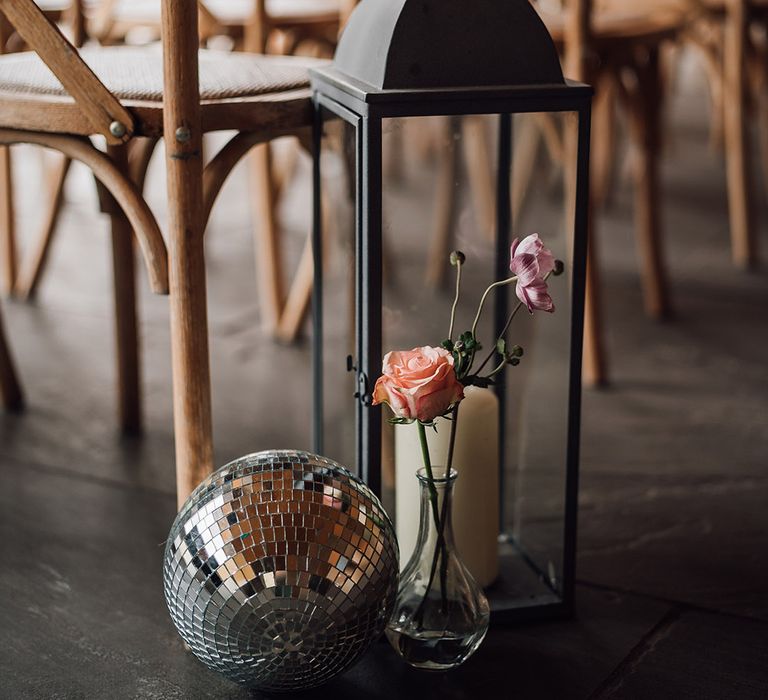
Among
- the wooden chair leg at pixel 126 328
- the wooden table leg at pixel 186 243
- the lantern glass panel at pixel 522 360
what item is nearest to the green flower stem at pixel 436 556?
the lantern glass panel at pixel 522 360

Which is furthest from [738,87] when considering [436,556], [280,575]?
[280,575]

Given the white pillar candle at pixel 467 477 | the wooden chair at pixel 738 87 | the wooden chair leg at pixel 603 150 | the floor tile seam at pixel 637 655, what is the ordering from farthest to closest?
the wooden chair leg at pixel 603 150
the wooden chair at pixel 738 87
the white pillar candle at pixel 467 477
the floor tile seam at pixel 637 655

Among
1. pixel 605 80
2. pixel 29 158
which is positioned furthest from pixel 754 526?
pixel 29 158

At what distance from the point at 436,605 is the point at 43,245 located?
5.05ft

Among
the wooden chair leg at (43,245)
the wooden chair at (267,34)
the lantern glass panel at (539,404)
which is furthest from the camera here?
the wooden chair leg at (43,245)

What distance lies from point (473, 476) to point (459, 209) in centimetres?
52

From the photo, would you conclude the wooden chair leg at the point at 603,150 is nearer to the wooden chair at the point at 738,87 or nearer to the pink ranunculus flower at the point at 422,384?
the wooden chair at the point at 738,87

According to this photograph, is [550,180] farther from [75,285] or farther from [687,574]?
[75,285]

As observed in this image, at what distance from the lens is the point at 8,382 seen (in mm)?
1878

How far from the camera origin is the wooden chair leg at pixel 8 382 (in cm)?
186

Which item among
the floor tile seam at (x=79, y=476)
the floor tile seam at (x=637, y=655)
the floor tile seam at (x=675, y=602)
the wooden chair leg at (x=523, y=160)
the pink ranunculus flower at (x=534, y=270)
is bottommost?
the floor tile seam at (x=637, y=655)

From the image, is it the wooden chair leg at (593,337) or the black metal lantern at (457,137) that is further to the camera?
the wooden chair leg at (593,337)

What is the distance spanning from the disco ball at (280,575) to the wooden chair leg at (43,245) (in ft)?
4.31

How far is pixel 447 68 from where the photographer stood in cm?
109
